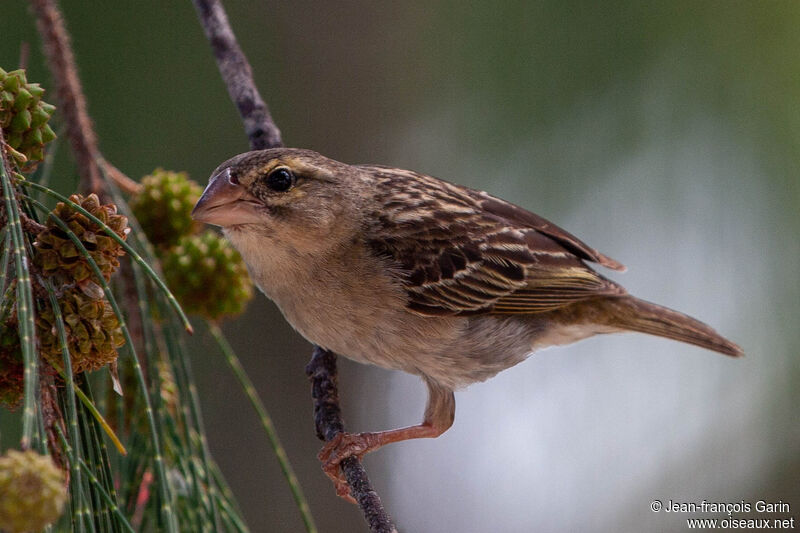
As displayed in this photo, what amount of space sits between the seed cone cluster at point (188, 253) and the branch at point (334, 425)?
0.41 m

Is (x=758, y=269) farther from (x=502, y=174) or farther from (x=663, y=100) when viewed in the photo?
(x=502, y=174)

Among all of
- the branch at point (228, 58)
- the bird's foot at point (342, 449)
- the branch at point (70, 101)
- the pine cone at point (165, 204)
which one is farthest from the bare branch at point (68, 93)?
the bird's foot at point (342, 449)

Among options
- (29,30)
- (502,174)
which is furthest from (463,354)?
(29,30)

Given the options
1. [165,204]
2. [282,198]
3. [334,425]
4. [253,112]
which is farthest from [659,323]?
[165,204]

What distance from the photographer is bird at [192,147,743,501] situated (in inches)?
111

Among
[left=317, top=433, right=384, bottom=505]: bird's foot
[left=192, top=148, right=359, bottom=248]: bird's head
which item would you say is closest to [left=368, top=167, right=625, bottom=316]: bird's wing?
[left=192, top=148, right=359, bottom=248]: bird's head

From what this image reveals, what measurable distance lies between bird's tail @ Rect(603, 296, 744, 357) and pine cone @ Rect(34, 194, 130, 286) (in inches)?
99.8

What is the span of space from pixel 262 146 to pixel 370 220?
470 millimetres

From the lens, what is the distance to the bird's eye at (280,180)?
2781mm

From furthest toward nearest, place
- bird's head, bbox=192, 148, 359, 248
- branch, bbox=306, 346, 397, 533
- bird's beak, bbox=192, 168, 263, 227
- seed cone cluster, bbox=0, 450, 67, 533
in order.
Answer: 1. bird's head, bbox=192, 148, 359, 248
2. bird's beak, bbox=192, 168, 263, 227
3. branch, bbox=306, 346, 397, 533
4. seed cone cluster, bbox=0, 450, 67, 533

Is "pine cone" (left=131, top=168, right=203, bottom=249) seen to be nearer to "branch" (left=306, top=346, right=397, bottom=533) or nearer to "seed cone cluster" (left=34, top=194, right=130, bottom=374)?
"branch" (left=306, top=346, right=397, bottom=533)

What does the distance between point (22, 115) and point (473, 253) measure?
199cm

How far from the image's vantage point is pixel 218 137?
197 inches

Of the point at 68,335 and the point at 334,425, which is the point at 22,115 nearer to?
the point at 68,335
